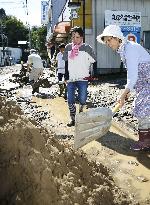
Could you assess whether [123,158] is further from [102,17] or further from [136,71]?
[102,17]

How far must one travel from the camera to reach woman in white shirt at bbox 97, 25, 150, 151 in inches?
178

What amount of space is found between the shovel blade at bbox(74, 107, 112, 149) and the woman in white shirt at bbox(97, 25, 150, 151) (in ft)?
0.85

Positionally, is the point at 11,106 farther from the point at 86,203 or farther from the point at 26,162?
the point at 86,203

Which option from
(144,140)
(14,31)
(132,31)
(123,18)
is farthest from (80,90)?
(14,31)

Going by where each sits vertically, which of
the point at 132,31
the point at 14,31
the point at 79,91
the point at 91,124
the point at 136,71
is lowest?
the point at 91,124

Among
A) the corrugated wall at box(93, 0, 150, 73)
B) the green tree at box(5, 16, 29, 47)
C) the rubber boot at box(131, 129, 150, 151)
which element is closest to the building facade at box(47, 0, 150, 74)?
the corrugated wall at box(93, 0, 150, 73)

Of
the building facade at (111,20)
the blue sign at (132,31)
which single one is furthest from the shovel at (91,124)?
the blue sign at (132,31)

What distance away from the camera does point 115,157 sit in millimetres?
4758

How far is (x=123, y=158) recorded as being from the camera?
4.70 m

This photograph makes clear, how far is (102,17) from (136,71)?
1501 cm

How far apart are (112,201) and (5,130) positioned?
1089mm

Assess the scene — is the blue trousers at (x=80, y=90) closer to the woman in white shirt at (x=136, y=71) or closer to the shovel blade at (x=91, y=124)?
the woman in white shirt at (x=136, y=71)

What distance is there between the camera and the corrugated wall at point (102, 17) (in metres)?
18.9

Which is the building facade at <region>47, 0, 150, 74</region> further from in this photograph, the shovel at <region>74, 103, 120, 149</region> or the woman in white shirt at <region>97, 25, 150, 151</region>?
the shovel at <region>74, 103, 120, 149</region>
